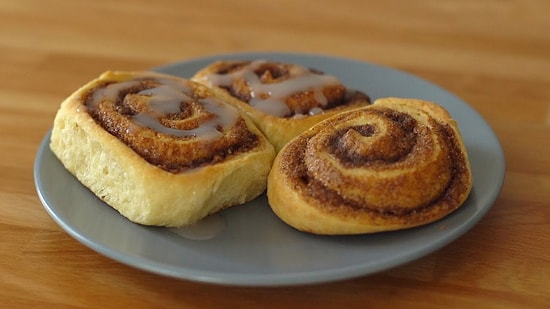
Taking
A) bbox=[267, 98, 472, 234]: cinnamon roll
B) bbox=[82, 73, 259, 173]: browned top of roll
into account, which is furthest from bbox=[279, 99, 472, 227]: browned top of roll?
bbox=[82, 73, 259, 173]: browned top of roll

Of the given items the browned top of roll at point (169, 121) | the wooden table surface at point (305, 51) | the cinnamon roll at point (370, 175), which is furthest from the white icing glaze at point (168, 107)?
the wooden table surface at point (305, 51)

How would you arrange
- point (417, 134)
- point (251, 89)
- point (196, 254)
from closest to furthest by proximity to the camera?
Result: point (196, 254), point (417, 134), point (251, 89)

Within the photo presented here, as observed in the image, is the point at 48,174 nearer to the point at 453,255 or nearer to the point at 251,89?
the point at 251,89

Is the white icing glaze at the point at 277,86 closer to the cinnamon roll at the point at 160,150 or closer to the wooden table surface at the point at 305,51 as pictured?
the cinnamon roll at the point at 160,150

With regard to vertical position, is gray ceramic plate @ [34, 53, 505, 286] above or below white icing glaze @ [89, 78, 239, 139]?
below

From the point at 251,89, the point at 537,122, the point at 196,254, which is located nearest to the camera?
the point at 196,254

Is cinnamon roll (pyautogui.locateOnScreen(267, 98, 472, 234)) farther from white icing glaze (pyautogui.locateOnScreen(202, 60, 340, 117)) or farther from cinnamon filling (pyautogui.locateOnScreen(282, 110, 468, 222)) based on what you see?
white icing glaze (pyautogui.locateOnScreen(202, 60, 340, 117))

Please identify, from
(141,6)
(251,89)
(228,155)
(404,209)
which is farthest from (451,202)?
(141,6)
